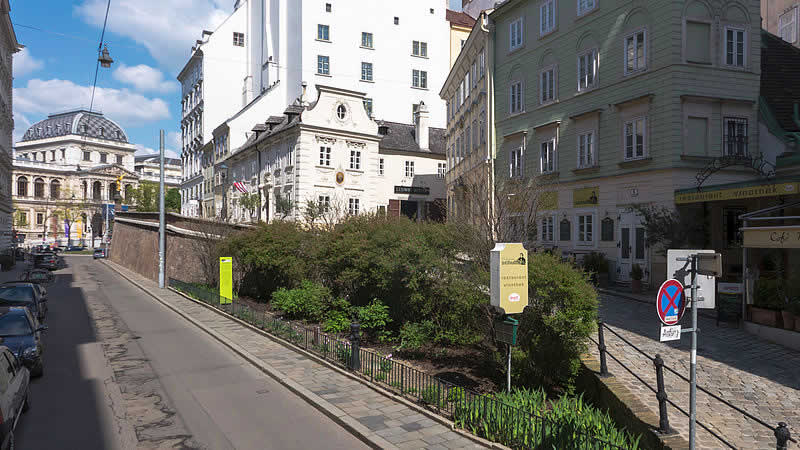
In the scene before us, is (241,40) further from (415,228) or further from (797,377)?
(797,377)

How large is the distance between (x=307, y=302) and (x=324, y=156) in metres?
22.7

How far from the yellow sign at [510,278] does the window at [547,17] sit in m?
21.2

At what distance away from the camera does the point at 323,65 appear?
52.6m

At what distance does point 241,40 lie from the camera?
61.7m

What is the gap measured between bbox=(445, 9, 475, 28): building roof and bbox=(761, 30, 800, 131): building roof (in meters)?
41.2

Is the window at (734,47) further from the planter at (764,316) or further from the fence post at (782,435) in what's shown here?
the fence post at (782,435)

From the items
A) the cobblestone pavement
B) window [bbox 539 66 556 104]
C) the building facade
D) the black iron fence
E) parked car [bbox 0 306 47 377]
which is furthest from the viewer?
window [bbox 539 66 556 104]

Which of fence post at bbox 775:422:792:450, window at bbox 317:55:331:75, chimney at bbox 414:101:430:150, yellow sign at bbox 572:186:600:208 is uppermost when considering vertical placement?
window at bbox 317:55:331:75

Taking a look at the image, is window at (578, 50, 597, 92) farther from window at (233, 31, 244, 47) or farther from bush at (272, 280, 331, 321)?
window at (233, 31, 244, 47)

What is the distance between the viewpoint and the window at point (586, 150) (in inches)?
935

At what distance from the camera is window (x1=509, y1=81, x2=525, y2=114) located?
2850cm

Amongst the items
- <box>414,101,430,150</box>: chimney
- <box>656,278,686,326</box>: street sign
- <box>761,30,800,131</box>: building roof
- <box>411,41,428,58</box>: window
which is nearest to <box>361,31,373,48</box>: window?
<box>411,41,428,58</box>: window

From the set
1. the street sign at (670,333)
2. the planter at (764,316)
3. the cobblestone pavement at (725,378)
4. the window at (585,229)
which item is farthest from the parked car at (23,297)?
the window at (585,229)

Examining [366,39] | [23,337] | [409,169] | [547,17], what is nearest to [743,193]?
[547,17]
